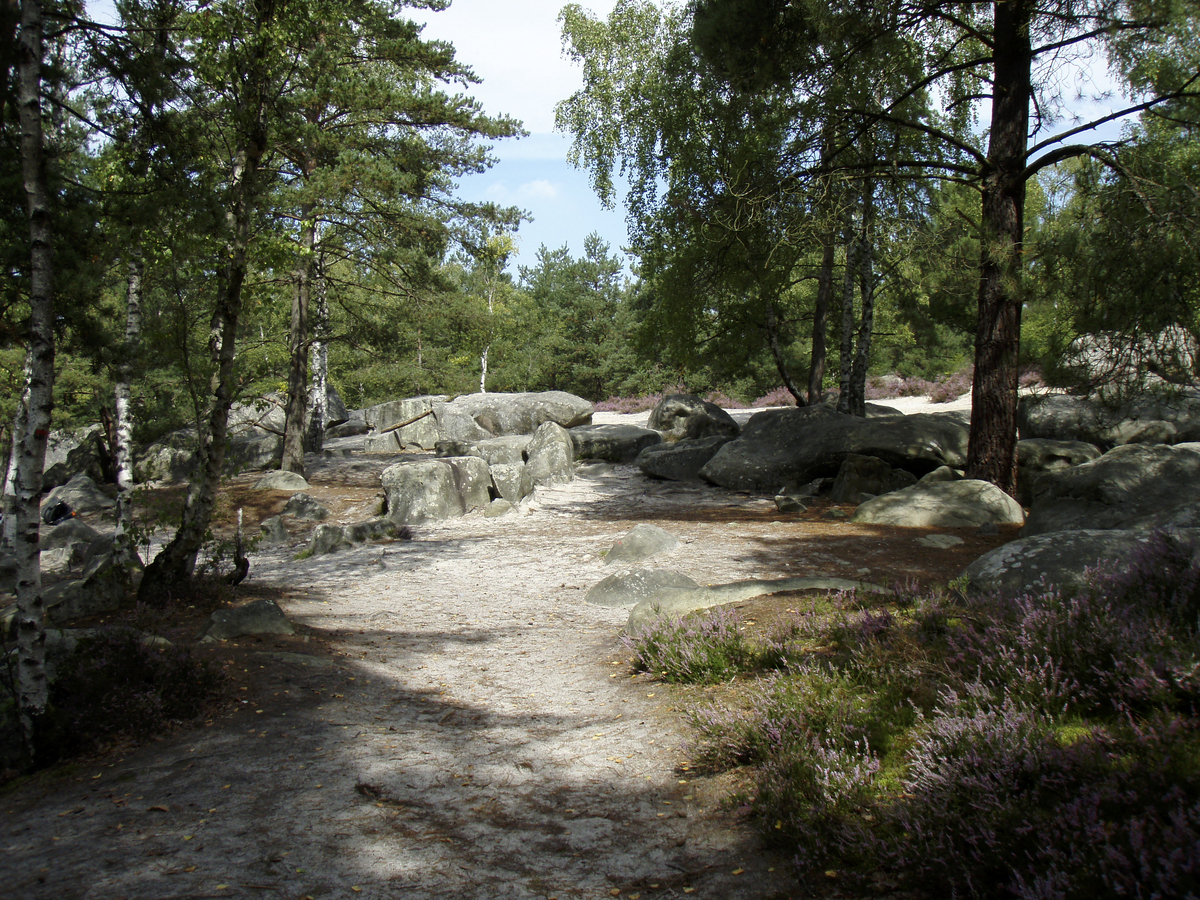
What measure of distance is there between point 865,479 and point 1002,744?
9576mm

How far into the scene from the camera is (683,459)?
1529cm

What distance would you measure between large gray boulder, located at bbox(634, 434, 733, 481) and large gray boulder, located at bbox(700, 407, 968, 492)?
0.69 m

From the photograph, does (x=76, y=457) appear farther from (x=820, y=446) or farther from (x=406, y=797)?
(x=406, y=797)

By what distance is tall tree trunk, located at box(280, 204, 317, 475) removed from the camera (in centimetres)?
1486

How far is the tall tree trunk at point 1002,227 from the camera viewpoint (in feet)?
30.2

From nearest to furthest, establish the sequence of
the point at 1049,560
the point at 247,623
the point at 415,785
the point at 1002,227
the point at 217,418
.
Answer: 1. the point at 415,785
2. the point at 1049,560
3. the point at 247,623
4. the point at 217,418
5. the point at 1002,227

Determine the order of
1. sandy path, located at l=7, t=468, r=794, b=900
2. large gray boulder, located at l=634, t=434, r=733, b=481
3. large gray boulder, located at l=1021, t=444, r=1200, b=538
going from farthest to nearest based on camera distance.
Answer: large gray boulder, located at l=634, t=434, r=733, b=481, large gray boulder, located at l=1021, t=444, r=1200, b=538, sandy path, located at l=7, t=468, r=794, b=900

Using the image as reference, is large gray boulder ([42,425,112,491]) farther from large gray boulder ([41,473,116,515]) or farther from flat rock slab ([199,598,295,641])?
flat rock slab ([199,598,295,641])

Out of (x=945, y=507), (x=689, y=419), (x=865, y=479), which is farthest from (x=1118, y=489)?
(x=689, y=419)

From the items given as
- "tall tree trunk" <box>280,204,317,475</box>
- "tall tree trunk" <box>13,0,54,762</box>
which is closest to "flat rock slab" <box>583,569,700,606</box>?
"tall tree trunk" <box>13,0,54,762</box>

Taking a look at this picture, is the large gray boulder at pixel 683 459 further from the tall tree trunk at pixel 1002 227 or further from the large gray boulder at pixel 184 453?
the large gray boulder at pixel 184 453

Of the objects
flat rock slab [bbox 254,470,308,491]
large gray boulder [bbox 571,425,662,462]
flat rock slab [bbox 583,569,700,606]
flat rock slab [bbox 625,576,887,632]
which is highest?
large gray boulder [bbox 571,425,662,462]

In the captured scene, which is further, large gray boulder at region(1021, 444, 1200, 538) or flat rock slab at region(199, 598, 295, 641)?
large gray boulder at region(1021, 444, 1200, 538)

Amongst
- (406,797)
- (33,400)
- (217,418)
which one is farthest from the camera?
(217,418)
